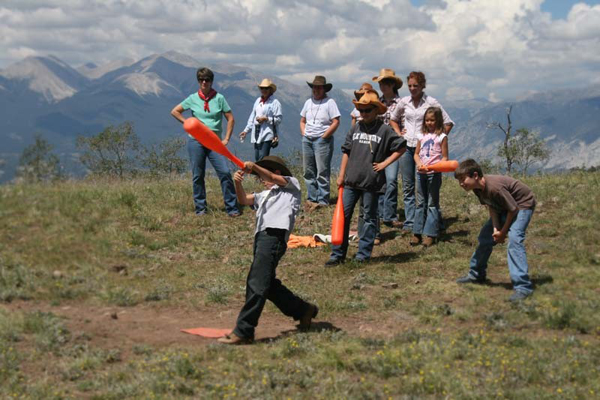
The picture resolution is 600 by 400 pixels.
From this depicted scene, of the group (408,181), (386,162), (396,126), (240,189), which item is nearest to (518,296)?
(386,162)

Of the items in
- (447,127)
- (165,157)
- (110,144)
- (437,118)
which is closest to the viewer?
(437,118)

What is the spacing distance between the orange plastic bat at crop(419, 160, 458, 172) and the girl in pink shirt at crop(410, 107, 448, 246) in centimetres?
20

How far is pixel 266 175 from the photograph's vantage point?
7.41m

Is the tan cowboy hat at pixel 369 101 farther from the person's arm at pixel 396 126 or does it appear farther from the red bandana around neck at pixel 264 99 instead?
the red bandana around neck at pixel 264 99

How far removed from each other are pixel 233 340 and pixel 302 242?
5.26 m

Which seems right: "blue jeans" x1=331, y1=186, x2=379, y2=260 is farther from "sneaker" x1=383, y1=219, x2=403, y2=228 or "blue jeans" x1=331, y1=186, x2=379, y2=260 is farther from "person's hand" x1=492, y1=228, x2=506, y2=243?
"person's hand" x1=492, y1=228, x2=506, y2=243

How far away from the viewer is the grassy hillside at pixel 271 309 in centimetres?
589

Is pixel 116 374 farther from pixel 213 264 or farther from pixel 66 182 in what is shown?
pixel 66 182

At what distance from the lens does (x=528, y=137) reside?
84562 millimetres

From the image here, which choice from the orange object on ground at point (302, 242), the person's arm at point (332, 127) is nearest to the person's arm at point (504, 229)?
the orange object on ground at point (302, 242)

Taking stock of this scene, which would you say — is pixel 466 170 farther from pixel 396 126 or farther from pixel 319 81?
pixel 319 81

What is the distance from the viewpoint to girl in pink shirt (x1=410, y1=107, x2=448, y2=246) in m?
10.9

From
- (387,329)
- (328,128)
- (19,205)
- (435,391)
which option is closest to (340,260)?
(387,329)

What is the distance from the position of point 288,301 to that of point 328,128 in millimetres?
7096
